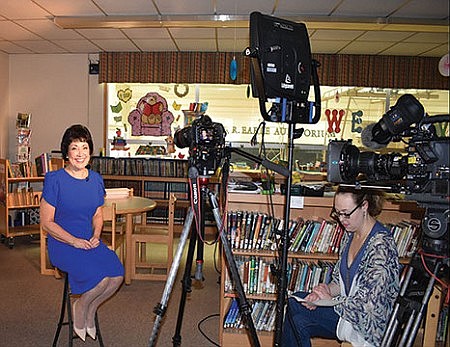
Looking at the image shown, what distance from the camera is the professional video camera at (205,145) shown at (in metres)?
1.54

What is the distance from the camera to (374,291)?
1499 mm

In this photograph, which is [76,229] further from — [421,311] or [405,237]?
[405,237]

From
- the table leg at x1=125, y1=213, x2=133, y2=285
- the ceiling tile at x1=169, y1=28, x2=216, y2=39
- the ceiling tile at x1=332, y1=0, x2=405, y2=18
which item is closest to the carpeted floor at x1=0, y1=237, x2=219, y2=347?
the table leg at x1=125, y1=213, x2=133, y2=285

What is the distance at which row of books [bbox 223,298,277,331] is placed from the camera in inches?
88.7

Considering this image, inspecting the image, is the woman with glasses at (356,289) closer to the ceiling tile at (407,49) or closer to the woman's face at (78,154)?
the woman's face at (78,154)

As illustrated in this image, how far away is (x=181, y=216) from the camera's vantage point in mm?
5090

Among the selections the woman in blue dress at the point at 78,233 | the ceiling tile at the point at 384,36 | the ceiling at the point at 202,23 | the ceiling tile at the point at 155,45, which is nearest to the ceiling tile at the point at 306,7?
the ceiling at the point at 202,23

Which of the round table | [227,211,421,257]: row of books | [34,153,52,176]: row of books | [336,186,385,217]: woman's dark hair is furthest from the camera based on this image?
[34,153,52,176]: row of books

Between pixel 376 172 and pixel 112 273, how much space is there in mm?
1588

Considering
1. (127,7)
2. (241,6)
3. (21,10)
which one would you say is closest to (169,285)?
(241,6)

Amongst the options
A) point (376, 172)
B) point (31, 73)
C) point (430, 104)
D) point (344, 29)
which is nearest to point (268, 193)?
point (376, 172)

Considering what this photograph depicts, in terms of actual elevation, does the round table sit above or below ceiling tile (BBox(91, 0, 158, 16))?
below

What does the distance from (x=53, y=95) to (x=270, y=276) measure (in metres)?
4.38

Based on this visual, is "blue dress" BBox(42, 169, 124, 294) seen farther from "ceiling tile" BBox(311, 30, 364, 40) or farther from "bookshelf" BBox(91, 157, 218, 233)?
"ceiling tile" BBox(311, 30, 364, 40)
